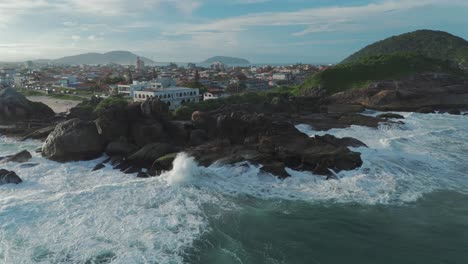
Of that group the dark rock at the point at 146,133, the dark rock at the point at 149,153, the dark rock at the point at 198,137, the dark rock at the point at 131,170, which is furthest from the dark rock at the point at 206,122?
the dark rock at the point at 131,170

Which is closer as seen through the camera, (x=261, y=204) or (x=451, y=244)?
(x=451, y=244)

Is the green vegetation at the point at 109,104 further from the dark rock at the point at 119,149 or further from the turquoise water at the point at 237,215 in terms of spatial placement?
the turquoise water at the point at 237,215

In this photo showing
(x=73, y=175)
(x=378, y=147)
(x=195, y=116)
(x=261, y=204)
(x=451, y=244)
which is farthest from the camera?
(x=195, y=116)

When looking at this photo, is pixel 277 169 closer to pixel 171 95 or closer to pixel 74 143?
pixel 74 143

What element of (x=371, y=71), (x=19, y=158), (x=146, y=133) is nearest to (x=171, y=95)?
(x=146, y=133)

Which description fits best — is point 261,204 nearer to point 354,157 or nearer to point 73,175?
point 354,157

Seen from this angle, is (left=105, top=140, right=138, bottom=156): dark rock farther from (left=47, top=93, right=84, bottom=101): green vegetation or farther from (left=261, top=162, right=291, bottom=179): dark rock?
(left=47, top=93, right=84, bottom=101): green vegetation

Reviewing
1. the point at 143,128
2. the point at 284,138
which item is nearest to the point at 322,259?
the point at 284,138
